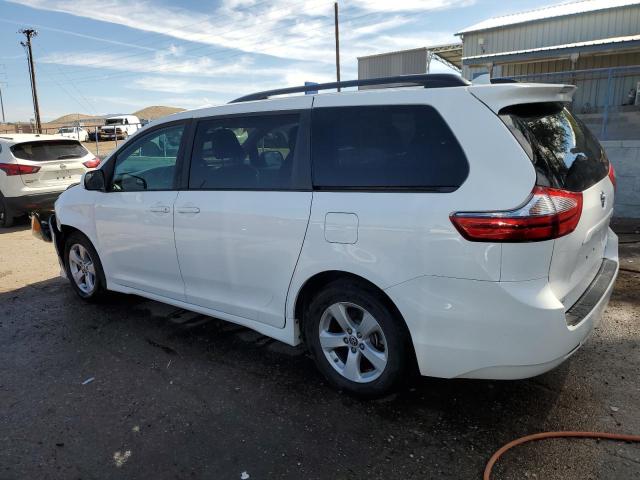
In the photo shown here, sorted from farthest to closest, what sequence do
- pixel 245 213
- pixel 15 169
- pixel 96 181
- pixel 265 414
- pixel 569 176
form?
pixel 15 169 < pixel 96 181 < pixel 245 213 < pixel 265 414 < pixel 569 176

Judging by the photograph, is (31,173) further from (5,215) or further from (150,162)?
(150,162)

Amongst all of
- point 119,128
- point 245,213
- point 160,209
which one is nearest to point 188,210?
point 160,209

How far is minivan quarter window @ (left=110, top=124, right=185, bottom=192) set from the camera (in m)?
3.90

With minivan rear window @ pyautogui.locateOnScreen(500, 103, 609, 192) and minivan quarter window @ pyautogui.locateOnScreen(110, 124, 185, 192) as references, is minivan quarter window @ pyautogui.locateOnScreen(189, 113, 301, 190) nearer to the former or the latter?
minivan quarter window @ pyautogui.locateOnScreen(110, 124, 185, 192)

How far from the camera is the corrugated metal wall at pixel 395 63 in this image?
25328mm

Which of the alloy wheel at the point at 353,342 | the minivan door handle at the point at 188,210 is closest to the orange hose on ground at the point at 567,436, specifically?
the alloy wheel at the point at 353,342

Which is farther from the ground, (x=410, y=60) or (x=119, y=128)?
(x=410, y=60)

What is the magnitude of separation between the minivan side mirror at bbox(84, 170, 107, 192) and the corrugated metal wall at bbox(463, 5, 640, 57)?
58.1 ft

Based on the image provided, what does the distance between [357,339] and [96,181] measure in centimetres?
289

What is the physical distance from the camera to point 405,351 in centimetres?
277

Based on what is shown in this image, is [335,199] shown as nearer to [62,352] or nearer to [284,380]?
[284,380]

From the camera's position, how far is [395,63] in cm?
2752

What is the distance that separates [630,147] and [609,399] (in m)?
6.11

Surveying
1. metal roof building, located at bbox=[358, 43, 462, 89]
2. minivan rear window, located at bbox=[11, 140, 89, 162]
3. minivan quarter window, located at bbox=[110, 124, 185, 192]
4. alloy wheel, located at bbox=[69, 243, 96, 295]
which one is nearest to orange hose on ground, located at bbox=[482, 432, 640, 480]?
minivan quarter window, located at bbox=[110, 124, 185, 192]
